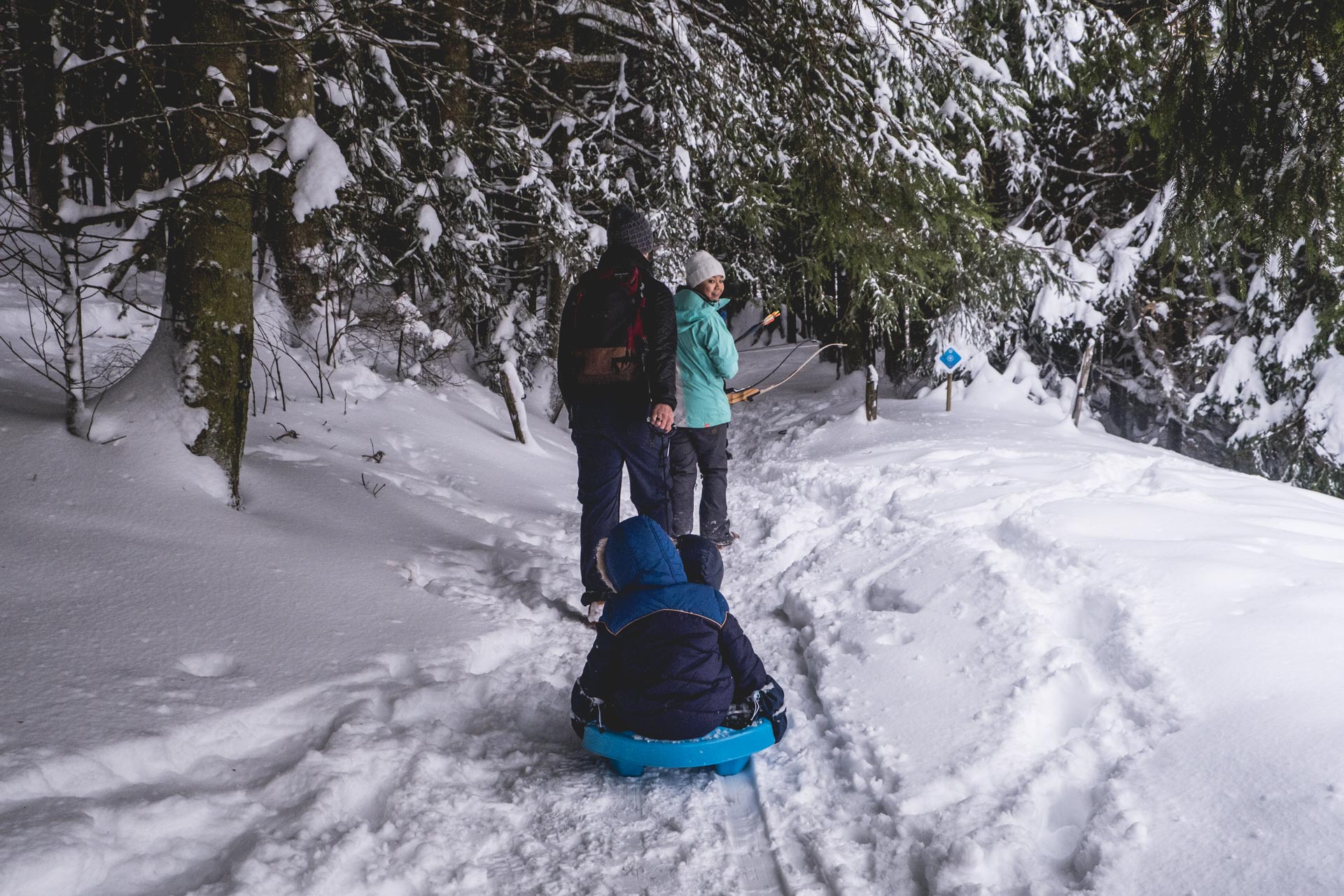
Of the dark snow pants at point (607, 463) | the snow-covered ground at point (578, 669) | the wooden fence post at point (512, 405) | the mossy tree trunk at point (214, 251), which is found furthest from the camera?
the wooden fence post at point (512, 405)

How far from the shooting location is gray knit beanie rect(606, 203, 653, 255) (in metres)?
4.22

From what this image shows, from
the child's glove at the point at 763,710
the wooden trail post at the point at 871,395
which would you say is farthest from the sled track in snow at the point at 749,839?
the wooden trail post at the point at 871,395

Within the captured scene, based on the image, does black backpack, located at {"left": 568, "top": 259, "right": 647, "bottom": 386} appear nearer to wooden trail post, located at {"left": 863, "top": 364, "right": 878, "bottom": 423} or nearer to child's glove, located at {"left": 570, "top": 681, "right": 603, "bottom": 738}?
child's glove, located at {"left": 570, "top": 681, "right": 603, "bottom": 738}

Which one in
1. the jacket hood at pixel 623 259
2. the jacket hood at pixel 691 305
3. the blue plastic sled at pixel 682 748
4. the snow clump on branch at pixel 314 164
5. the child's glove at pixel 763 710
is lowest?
the blue plastic sled at pixel 682 748

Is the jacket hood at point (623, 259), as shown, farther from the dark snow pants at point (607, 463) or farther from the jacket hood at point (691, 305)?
the jacket hood at point (691, 305)

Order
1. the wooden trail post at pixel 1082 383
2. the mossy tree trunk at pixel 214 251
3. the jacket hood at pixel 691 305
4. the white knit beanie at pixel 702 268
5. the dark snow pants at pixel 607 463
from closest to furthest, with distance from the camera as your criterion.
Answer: the dark snow pants at pixel 607 463 < the mossy tree trunk at pixel 214 251 < the white knit beanie at pixel 702 268 < the jacket hood at pixel 691 305 < the wooden trail post at pixel 1082 383

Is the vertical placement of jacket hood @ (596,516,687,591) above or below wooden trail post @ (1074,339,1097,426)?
below

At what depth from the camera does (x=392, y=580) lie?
4328mm

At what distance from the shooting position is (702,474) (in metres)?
5.48

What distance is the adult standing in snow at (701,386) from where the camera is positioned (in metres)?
5.23

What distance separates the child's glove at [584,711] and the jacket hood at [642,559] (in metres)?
0.42

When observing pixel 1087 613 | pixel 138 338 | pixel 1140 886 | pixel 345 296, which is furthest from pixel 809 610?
pixel 138 338

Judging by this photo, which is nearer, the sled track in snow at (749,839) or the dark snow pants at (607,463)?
the sled track in snow at (749,839)

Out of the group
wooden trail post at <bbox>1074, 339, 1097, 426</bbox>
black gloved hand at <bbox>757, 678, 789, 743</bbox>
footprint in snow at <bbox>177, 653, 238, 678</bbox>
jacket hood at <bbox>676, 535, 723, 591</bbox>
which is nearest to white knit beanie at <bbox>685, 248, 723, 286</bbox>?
jacket hood at <bbox>676, 535, 723, 591</bbox>
